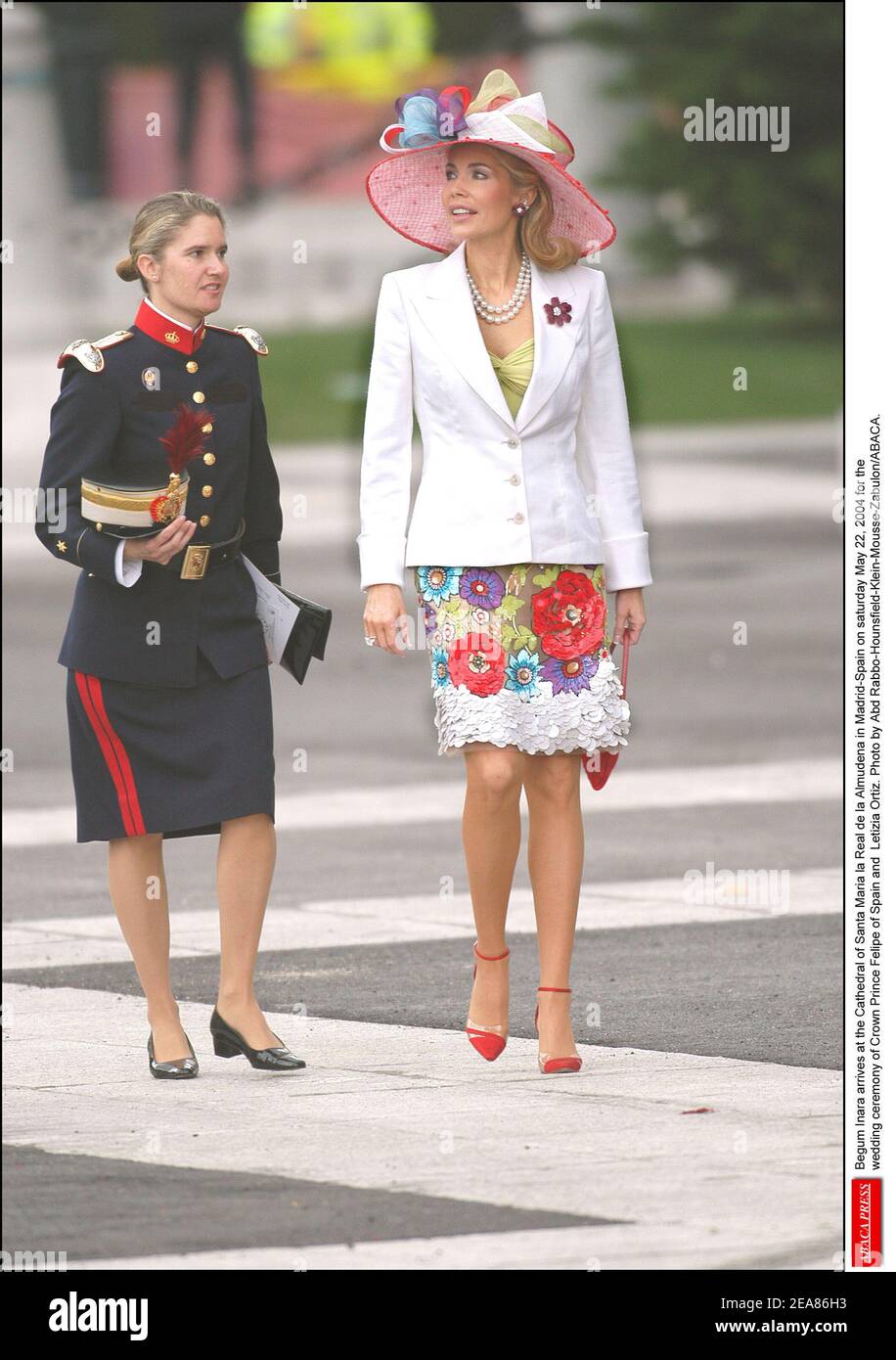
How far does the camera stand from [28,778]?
1188 centimetres

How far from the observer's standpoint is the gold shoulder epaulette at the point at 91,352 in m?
6.35

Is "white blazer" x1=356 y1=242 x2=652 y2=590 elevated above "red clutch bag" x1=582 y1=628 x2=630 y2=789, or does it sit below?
above

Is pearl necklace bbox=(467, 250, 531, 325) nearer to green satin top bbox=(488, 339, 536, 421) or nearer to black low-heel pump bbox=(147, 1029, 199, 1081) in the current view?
green satin top bbox=(488, 339, 536, 421)

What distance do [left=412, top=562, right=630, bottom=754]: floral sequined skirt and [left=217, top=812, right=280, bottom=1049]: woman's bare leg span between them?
19.3 inches

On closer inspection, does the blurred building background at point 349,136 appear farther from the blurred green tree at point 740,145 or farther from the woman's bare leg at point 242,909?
the woman's bare leg at point 242,909

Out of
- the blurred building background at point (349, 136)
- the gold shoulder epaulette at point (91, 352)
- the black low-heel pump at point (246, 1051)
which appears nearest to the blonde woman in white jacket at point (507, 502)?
the black low-heel pump at point (246, 1051)

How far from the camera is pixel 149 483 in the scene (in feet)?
21.1

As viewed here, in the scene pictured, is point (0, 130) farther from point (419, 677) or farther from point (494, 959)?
point (494, 959)

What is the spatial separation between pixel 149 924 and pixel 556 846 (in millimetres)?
965

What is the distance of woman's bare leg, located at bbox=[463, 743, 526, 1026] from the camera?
650 cm

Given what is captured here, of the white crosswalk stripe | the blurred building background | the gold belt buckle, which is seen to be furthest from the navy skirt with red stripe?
the blurred building background

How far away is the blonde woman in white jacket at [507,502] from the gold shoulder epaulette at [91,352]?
61 cm

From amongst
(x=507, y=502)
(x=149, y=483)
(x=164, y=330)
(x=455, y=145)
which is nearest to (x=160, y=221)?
(x=164, y=330)
